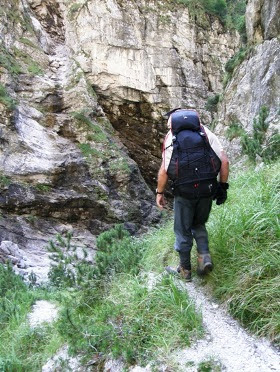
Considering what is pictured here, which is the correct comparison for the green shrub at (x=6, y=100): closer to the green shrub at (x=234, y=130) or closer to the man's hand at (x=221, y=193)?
the green shrub at (x=234, y=130)

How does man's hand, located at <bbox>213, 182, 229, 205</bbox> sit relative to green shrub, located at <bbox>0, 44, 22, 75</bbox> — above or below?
below

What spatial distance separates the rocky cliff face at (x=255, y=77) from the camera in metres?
10.2

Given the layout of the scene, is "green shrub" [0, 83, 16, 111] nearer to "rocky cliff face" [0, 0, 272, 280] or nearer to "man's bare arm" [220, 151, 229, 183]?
"rocky cliff face" [0, 0, 272, 280]

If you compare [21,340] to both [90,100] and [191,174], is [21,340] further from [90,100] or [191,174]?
[90,100]

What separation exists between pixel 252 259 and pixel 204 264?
0.45 m

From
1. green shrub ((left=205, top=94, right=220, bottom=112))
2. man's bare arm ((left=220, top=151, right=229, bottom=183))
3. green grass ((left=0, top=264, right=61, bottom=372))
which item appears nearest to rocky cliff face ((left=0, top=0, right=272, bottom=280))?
green shrub ((left=205, top=94, right=220, bottom=112))

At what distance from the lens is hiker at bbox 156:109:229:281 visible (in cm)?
310

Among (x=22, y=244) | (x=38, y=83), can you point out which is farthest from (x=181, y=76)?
(x=22, y=244)

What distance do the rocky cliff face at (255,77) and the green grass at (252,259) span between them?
6.35 m

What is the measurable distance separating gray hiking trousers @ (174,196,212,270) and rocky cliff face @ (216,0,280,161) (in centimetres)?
662

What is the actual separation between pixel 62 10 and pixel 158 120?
8144 mm

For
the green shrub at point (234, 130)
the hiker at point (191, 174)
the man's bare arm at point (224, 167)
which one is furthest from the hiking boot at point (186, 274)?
the green shrub at point (234, 130)

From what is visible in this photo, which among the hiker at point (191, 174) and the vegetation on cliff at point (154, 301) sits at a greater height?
the hiker at point (191, 174)

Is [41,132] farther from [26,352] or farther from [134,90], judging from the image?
[26,352]
